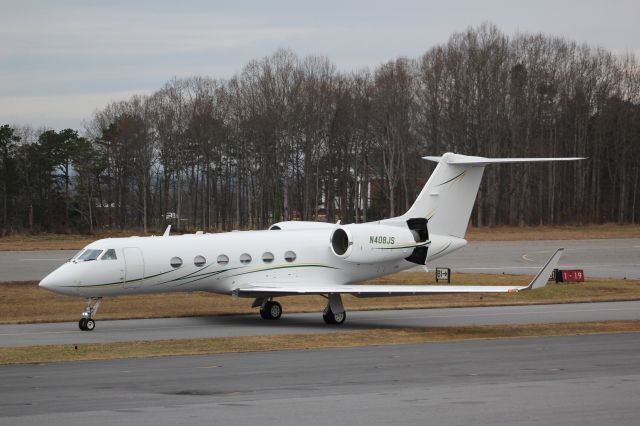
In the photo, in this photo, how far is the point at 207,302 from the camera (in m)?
32.4

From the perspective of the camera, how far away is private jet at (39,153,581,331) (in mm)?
25062

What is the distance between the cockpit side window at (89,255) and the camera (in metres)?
25.2

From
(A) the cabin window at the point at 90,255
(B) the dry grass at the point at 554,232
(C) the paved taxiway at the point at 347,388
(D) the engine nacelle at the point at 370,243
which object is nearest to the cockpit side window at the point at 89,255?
(A) the cabin window at the point at 90,255

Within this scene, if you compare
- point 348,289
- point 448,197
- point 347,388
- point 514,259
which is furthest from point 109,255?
point 514,259

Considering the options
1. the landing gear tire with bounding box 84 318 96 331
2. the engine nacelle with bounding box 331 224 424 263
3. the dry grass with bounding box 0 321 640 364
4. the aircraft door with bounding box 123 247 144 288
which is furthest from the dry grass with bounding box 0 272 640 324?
the dry grass with bounding box 0 321 640 364

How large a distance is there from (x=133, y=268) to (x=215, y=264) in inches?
86.4

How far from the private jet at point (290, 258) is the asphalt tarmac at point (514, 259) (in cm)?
1447

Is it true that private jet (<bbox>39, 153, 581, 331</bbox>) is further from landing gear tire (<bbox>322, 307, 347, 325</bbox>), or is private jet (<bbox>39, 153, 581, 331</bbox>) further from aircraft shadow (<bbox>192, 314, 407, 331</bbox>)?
aircraft shadow (<bbox>192, 314, 407, 331</bbox>)

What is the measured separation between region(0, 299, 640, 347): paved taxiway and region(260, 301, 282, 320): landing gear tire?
25 cm

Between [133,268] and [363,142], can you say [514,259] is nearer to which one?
[133,268]

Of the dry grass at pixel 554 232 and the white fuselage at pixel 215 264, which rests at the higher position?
the white fuselage at pixel 215 264

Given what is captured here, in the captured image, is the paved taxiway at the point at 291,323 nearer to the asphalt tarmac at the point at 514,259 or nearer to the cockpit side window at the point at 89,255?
the cockpit side window at the point at 89,255

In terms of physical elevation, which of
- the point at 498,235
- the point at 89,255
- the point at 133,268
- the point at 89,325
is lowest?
the point at 89,325

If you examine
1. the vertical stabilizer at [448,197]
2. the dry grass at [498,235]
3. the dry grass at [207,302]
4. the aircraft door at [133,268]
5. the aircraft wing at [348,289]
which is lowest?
the dry grass at [207,302]
